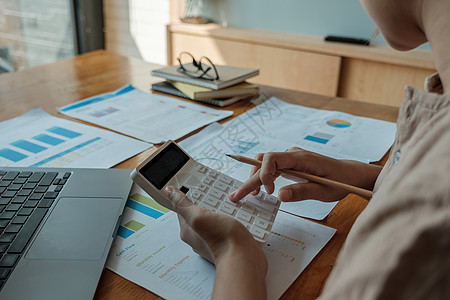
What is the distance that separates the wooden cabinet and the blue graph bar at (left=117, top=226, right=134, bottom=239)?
183cm

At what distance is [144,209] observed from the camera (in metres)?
0.73

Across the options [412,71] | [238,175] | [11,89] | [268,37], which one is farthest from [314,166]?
[268,37]

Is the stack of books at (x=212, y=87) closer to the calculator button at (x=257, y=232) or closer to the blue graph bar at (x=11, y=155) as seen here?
the blue graph bar at (x=11, y=155)

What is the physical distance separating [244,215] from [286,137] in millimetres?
456

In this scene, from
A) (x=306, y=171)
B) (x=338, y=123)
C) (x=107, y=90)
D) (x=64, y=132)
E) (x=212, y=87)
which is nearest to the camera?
(x=306, y=171)

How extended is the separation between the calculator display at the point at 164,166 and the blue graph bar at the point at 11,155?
1.29ft

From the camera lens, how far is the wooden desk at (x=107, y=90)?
0.72 metres

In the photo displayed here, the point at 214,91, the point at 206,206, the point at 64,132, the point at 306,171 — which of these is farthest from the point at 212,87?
the point at 206,206

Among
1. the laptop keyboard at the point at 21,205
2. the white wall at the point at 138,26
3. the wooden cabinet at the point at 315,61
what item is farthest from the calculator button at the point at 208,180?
the white wall at the point at 138,26

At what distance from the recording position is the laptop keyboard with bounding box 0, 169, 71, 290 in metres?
0.59

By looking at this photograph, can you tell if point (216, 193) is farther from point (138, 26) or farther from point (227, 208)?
point (138, 26)

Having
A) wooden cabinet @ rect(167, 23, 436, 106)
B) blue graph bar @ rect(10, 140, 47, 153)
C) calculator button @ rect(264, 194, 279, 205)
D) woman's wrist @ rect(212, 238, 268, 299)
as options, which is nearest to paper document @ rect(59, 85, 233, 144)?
blue graph bar @ rect(10, 140, 47, 153)

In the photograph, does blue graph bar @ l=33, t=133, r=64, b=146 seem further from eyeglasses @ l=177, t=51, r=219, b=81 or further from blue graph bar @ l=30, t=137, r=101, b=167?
eyeglasses @ l=177, t=51, r=219, b=81

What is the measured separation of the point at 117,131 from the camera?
A: 1.08 meters
